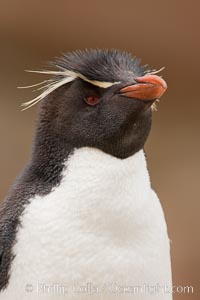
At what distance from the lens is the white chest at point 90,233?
1.44 metres

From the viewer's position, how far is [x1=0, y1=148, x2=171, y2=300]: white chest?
1.44 metres

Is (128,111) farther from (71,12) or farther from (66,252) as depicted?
(71,12)

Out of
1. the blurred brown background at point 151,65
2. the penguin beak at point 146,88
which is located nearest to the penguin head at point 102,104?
the penguin beak at point 146,88

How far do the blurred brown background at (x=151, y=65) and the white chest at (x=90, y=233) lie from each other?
5.45ft

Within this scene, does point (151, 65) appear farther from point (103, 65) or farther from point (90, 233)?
point (90, 233)

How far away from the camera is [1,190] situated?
3.24 meters

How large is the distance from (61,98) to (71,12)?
1.59 m

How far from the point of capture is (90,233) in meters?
1.44

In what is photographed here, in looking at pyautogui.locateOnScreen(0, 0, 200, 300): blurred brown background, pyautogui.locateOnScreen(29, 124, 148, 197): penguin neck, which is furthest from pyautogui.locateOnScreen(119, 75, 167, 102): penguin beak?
pyautogui.locateOnScreen(0, 0, 200, 300): blurred brown background

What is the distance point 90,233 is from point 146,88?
0.28 metres

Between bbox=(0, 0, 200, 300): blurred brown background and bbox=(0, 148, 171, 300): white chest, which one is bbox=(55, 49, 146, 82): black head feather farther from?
bbox=(0, 0, 200, 300): blurred brown background

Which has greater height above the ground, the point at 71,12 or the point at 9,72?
the point at 71,12

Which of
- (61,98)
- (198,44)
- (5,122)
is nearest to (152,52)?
(198,44)

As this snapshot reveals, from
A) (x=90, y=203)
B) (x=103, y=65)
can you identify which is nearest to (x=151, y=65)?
(x=103, y=65)
